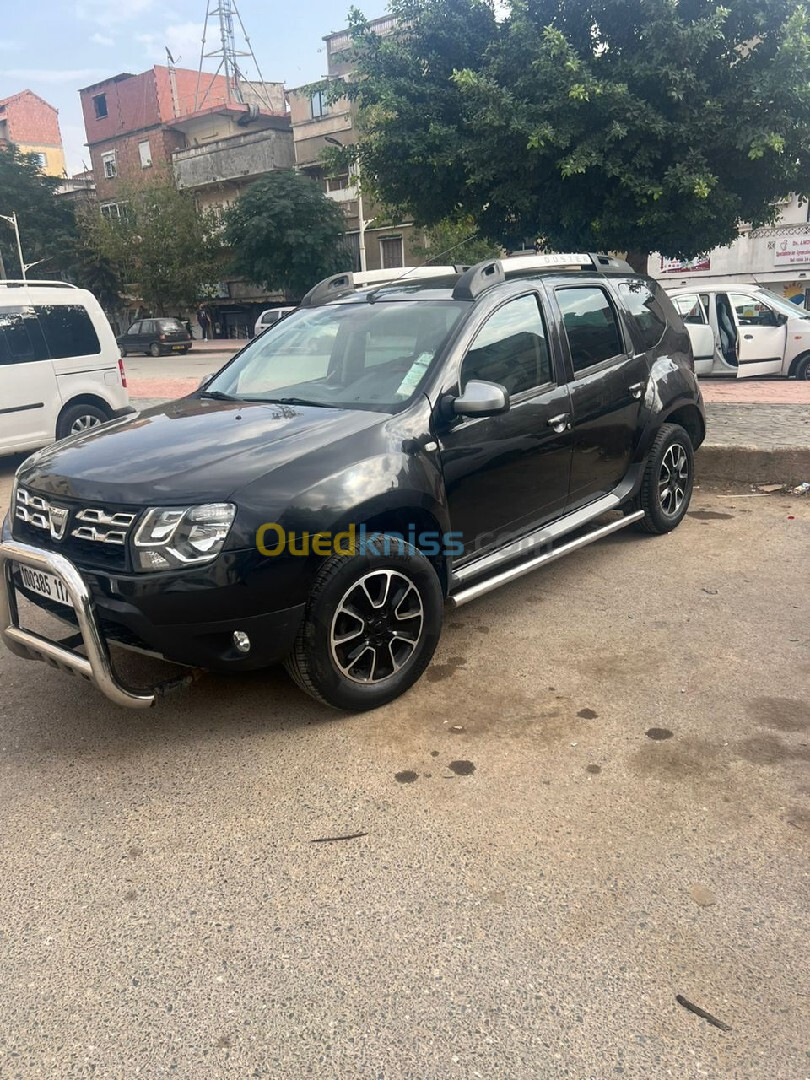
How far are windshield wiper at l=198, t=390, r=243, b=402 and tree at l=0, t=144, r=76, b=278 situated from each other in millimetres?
47516

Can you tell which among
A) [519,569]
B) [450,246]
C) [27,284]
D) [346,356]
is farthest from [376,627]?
[450,246]

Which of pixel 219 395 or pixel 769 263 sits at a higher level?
pixel 769 263

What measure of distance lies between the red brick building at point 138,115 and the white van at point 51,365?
44.6 m

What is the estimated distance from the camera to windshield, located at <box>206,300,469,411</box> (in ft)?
12.3

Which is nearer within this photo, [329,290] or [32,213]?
[329,290]

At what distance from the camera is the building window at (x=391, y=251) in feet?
125

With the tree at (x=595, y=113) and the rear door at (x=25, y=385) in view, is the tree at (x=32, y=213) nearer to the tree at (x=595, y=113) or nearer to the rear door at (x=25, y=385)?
the tree at (x=595, y=113)

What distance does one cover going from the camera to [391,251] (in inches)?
1521

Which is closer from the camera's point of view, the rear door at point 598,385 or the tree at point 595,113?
the rear door at point 598,385

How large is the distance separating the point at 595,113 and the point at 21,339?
21.0ft

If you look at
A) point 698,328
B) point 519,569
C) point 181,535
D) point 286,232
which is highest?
point 286,232

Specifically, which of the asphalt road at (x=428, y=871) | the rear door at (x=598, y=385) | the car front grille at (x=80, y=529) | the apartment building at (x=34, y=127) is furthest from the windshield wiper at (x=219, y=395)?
the apartment building at (x=34, y=127)

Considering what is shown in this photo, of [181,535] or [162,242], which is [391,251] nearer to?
[162,242]

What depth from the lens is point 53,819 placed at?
2.76m
